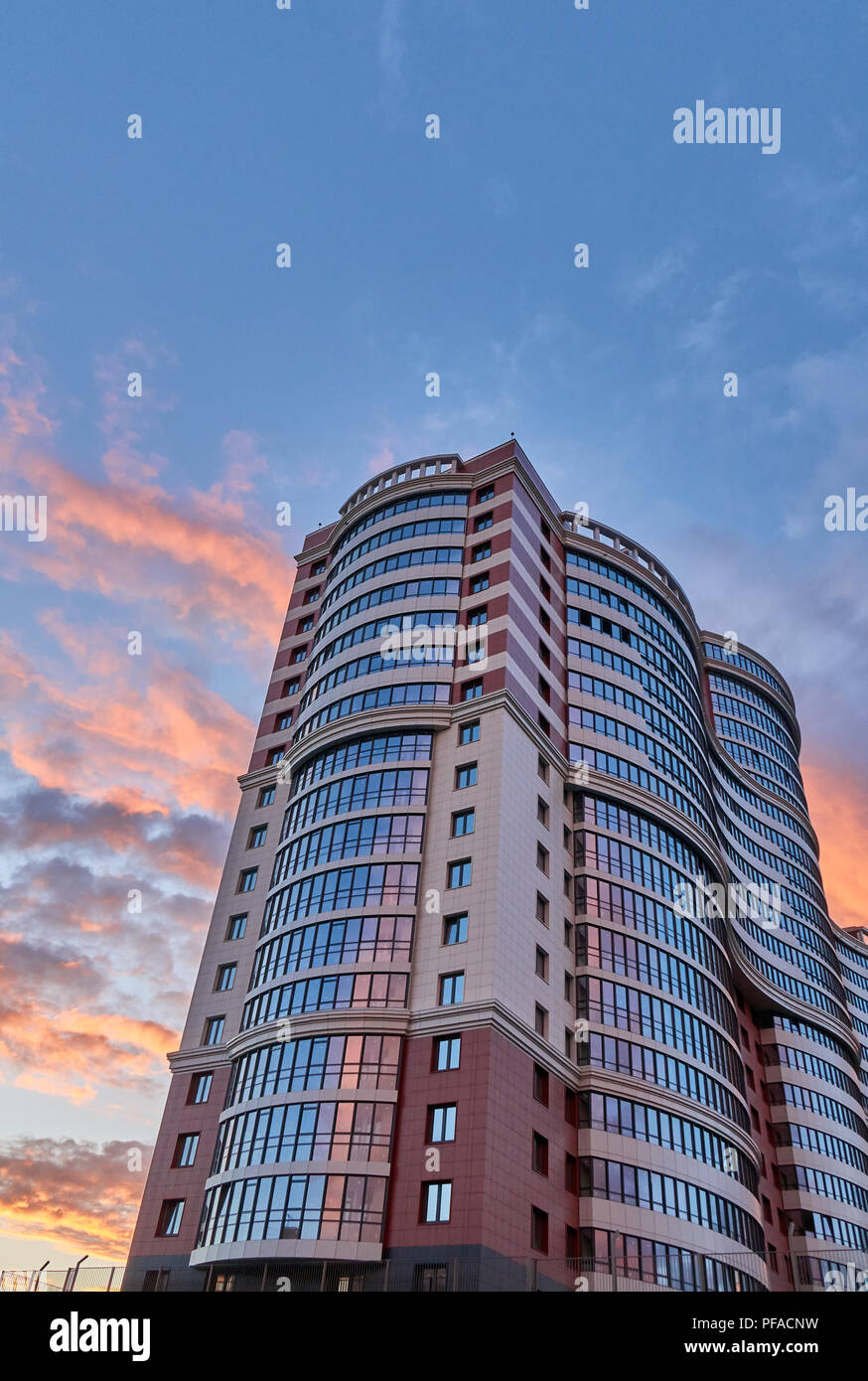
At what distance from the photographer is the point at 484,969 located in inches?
1752

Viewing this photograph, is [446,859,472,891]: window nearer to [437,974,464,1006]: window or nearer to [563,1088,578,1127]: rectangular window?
[437,974,464,1006]: window

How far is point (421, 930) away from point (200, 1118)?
1688 centimetres

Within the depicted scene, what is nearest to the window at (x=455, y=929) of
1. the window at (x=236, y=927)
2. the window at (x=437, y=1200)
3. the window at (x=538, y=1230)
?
the window at (x=437, y=1200)

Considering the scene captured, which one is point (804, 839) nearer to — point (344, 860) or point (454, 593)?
point (454, 593)

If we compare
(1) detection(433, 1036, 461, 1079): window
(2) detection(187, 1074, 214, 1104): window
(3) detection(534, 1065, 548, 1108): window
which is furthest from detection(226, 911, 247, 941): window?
(3) detection(534, 1065, 548, 1108): window

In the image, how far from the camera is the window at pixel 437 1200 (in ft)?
128

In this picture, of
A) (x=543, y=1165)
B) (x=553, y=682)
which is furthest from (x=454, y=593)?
(x=543, y=1165)

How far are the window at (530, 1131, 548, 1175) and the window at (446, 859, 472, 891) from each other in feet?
38.5

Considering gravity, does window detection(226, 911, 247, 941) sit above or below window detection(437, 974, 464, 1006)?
above

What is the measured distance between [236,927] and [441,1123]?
21.4 m

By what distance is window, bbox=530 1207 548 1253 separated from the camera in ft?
135

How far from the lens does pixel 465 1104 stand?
4125cm

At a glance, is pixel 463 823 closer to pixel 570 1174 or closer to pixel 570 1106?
pixel 570 1106

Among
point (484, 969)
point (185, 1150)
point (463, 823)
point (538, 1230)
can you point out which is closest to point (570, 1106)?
point (538, 1230)
